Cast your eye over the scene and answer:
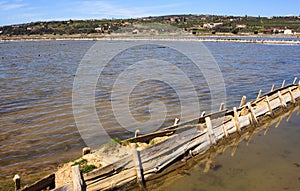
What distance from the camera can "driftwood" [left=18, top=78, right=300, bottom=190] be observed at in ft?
29.6

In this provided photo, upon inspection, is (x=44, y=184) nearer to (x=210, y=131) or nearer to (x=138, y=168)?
(x=138, y=168)

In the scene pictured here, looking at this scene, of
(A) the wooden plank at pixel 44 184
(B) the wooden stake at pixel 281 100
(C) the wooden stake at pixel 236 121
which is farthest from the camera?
(B) the wooden stake at pixel 281 100

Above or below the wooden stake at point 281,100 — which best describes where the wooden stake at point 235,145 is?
below

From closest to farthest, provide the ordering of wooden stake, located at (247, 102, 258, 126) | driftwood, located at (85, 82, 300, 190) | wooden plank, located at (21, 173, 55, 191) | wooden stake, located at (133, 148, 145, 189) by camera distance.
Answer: wooden plank, located at (21, 173, 55, 191) → driftwood, located at (85, 82, 300, 190) → wooden stake, located at (133, 148, 145, 189) → wooden stake, located at (247, 102, 258, 126)

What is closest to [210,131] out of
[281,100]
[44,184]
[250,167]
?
[250,167]

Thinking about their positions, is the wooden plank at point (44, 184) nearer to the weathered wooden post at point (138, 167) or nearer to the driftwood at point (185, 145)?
the driftwood at point (185, 145)

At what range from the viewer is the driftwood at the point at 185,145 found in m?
9.02

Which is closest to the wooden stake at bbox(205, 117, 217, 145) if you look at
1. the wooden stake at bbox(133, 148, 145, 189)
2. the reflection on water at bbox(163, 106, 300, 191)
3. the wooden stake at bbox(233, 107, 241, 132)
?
the reflection on water at bbox(163, 106, 300, 191)

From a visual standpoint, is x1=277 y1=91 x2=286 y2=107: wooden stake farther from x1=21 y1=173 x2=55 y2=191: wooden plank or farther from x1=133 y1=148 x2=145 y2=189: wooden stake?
x1=21 y1=173 x2=55 y2=191: wooden plank

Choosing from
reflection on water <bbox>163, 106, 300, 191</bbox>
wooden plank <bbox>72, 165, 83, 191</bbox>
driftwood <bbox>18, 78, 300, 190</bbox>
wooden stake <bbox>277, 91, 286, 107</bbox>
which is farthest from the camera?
wooden stake <bbox>277, 91, 286, 107</bbox>

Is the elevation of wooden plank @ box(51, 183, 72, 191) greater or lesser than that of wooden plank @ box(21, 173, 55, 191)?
greater

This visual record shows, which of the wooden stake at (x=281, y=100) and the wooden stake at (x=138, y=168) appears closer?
the wooden stake at (x=138, y=168)

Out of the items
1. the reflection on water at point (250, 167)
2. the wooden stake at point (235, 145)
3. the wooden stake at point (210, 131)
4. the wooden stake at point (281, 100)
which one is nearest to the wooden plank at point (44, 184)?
the reflection on water at point (250, 167)

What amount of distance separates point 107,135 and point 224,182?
628 centimetres
